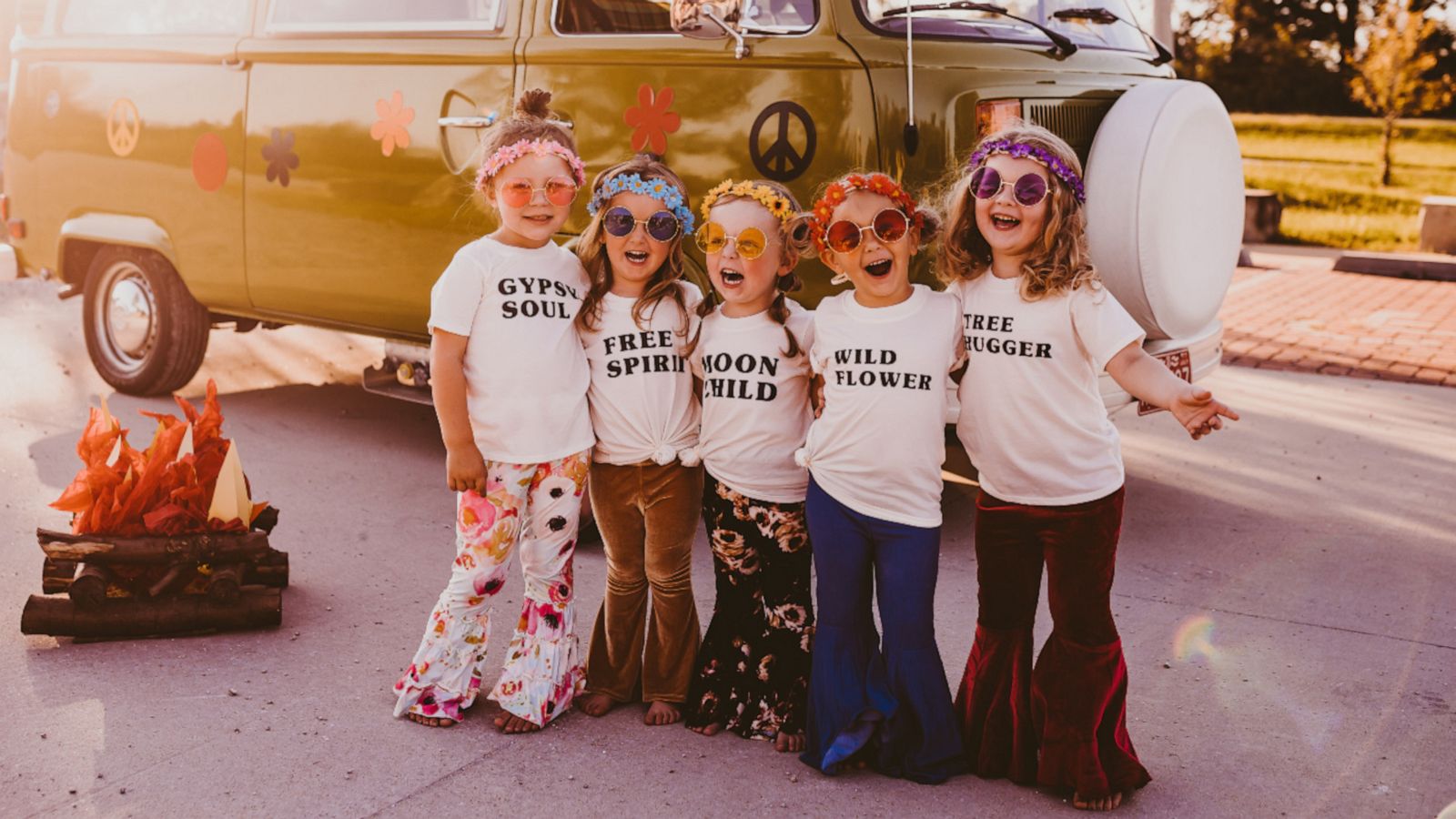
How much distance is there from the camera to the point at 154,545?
160 inches

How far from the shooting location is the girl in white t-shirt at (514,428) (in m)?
3.45

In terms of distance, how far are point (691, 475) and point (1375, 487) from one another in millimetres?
3597

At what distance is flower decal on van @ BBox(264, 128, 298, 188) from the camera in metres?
5.83

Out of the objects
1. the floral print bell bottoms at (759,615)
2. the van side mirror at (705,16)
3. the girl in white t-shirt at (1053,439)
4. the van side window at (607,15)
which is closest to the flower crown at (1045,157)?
the girl in white t-shirt at (1053,439)

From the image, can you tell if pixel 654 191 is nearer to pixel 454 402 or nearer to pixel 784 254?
pixel 784 254

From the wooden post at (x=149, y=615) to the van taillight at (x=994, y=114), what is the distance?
263cm

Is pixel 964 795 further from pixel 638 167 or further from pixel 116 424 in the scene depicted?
pixel 116 424

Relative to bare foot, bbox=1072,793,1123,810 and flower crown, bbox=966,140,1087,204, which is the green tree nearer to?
flower crown, bbox=966,140,1087,204

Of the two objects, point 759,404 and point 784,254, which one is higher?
point 784,254

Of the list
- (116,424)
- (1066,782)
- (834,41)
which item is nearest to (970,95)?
(834,41)

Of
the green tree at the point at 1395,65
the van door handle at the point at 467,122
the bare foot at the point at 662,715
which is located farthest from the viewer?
the green tree at the point at 1395,65

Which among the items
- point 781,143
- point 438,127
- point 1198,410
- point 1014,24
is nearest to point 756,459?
point 1198,410

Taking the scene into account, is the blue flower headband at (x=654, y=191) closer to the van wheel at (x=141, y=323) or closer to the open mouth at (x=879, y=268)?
the open mouth at (x=879, y=268)

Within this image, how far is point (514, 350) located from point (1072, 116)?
94.0 inches
